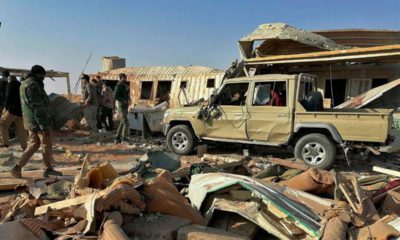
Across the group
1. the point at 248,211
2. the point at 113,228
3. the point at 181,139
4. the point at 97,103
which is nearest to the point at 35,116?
the point at 113,228

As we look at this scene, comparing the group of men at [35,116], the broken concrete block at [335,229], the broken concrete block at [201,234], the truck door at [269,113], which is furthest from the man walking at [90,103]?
the broken concrete block at [335,229]

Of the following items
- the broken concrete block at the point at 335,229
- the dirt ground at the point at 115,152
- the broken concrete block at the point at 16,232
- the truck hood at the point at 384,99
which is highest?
the truck hood at the point at 384,99

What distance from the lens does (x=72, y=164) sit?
7.82 metres

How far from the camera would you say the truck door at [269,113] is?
25.3ft

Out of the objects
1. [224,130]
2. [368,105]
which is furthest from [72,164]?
[368,105]

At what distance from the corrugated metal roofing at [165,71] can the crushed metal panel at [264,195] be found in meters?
14.2

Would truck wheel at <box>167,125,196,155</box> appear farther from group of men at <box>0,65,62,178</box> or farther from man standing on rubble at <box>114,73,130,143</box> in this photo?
group of men at <box>0,65,62,178</box>

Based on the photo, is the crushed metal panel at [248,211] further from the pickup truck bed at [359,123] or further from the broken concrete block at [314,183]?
the pickup truck bed at [359,123]

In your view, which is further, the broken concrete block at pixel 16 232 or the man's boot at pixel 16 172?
the man's boot at pixel 16 172

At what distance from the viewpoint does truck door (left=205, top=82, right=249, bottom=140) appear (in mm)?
8180

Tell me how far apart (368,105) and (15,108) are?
27.1ft

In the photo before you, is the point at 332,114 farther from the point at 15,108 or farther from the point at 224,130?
the point at 15,108

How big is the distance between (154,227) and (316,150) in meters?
4.86

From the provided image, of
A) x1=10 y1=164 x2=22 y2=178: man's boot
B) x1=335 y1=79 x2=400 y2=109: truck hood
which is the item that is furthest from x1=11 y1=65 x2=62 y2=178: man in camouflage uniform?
x1=335 y1=79 x2=400 y2=109: truck hood
